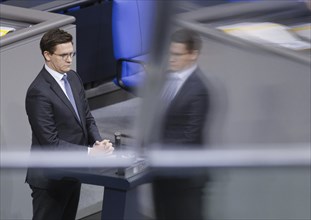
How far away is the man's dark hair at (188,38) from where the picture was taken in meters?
0.60

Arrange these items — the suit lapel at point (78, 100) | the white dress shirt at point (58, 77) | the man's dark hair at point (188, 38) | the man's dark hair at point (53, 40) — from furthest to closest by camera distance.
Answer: the man's dark hair at point (53, 40), the white dress shirt at point (58, 77), the suit lapel at point (78, 100), the man's dark hair at point (188, 38)

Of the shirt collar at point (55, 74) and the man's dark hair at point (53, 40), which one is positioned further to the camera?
the man's dark hair at point (53, 40)

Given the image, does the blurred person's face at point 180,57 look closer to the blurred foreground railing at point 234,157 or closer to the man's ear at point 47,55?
the blurred foreground railing at point 234,157

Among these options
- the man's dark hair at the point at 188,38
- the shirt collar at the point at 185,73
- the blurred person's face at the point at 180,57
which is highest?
the man's dark hair at the point at 188,38

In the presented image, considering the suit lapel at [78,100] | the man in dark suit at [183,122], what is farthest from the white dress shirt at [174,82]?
the suit lapel at [78,100]

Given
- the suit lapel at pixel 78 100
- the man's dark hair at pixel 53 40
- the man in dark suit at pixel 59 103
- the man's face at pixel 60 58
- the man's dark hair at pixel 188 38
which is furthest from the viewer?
the man's dark hair at pixel 53 40

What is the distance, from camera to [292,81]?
0.62 m

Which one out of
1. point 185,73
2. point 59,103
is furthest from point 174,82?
point 59,103

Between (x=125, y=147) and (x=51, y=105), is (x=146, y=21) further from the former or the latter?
(x=51, y=105)

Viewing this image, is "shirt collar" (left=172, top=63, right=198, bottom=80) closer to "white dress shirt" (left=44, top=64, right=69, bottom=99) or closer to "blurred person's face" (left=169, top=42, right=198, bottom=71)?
"blurred person's face" (left=169, top=42, right=198, bottom=71)

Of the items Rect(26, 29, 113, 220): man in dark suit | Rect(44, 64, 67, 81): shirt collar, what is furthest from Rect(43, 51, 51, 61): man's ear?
Rect(44, 64, 67, 81): shirt collar

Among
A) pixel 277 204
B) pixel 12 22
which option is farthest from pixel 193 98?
pixel 12 22

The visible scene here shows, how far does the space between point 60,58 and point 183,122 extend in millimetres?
1570

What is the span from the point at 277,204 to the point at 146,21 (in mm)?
216
